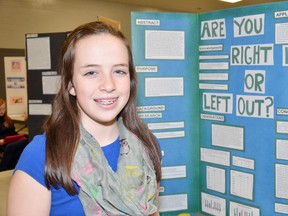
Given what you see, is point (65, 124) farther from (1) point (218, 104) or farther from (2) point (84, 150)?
(1) point (218, 104)

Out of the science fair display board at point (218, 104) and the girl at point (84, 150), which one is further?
the science fair display board at point (218, 104)

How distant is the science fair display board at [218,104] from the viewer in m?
1.79

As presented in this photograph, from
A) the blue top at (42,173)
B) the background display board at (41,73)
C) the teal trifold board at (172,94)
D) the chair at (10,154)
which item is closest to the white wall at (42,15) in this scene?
the chair at (10,154)

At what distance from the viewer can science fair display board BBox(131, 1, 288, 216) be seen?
179 cm

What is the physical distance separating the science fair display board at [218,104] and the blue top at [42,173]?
1.02 metres

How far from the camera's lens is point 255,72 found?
1851 millimetres

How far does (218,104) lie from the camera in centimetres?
207

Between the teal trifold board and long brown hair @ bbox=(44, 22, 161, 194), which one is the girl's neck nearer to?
long brown hair @ bbox=(44, 22, 161, 194)

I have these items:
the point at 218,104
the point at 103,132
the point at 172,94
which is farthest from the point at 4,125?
the point at 103,132

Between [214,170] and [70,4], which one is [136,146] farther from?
[70,4]

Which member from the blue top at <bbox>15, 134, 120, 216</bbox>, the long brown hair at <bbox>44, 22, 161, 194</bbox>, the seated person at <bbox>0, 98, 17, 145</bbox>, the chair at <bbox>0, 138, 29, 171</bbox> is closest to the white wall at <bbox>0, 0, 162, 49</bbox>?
the seated person at <bbox>0, 98, 17, 145</bbox>

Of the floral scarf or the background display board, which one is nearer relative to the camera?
the floral scarf

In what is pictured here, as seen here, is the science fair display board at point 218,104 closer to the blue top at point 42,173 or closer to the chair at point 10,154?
the blue top at point 42,173

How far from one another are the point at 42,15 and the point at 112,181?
20.6 feet
